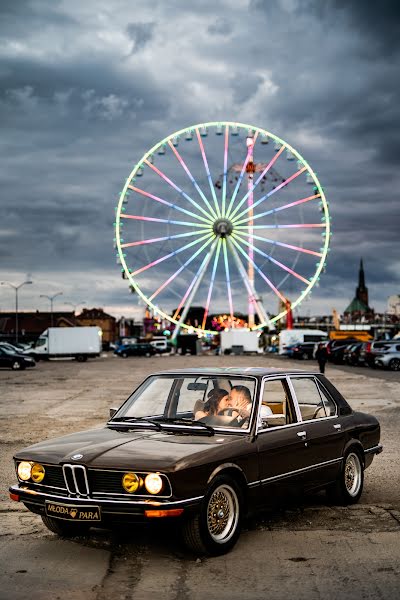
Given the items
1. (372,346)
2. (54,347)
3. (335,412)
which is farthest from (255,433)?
(54,347)

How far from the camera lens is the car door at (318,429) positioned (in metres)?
7.43

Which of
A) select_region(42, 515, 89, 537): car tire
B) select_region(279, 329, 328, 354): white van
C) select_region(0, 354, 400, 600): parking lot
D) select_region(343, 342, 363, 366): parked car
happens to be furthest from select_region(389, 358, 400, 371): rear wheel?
select_region(42, 515, 89, 537): car tire

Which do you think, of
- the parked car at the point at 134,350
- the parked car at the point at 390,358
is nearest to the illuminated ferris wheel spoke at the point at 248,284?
the parked car at the point at 390,358

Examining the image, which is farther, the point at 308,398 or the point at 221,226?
the point at 221,226

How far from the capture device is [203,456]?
6078mm

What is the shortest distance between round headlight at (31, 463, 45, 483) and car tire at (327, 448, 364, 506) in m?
2.95

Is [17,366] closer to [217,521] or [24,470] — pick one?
[24,470]

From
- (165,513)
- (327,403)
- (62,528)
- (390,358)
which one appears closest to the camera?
(165,513)

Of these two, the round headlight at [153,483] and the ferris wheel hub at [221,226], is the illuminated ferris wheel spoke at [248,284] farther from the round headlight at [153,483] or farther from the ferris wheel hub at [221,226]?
the round headlight at [153,483]

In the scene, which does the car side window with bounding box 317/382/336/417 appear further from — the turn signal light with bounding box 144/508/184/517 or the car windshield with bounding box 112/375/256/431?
the turn signal light with bounding box 144/508/184/517

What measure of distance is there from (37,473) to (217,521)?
1.44m

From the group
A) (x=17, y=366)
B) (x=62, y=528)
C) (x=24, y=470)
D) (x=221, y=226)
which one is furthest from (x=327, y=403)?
(x=221, y=226)

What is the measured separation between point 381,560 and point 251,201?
4741 cm

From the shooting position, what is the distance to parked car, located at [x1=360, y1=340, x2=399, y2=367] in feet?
135
